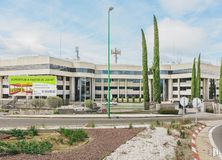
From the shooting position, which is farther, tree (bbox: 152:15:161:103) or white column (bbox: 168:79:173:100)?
white column (bbox: 168:79:173:100)

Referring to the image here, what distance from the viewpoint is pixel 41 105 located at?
44.9 meters

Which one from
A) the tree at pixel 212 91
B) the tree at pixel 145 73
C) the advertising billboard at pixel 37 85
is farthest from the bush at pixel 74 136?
the tree at pixel 212 91

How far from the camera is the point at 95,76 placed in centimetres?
9688

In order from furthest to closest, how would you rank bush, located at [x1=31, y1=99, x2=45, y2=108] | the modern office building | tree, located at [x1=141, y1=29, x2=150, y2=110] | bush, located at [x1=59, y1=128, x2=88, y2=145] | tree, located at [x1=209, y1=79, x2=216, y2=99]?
1. tree, located at [x1=209, y1=79, x2=216, y2=99]
2. the modern office building
3. tree, located at [x1=141, y1=29, x2=150, y2=110]
4. bush, located at [x1=31, y1=99, x2=45, y2=108]
5. bush, located at [x1=59, y1=128, x2=88, y2=145]

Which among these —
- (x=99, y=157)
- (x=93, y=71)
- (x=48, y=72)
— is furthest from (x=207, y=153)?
(x=93, y=71)

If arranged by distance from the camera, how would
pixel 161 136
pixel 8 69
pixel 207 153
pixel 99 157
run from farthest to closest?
pixel 8 69 → pixel 161 136 → pixel 207 153 → pixel 99 157

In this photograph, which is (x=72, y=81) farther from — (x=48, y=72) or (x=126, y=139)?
(x=126, y=139)

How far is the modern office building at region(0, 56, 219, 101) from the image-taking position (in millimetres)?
80188

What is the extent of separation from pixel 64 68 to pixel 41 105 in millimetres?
40177

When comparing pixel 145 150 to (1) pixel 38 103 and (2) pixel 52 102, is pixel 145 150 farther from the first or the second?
(2) pixel 52 102

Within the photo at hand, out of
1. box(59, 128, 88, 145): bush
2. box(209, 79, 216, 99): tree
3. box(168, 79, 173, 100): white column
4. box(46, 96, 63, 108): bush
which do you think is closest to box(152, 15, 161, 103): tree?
box(46, 96, 63, 108): bush

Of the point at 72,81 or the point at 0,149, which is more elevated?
the point at 72,81

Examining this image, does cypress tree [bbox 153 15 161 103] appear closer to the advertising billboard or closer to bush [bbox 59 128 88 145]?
the advertising billboard

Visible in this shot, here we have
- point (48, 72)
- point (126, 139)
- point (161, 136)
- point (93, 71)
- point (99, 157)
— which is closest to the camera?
point (99, 157)
